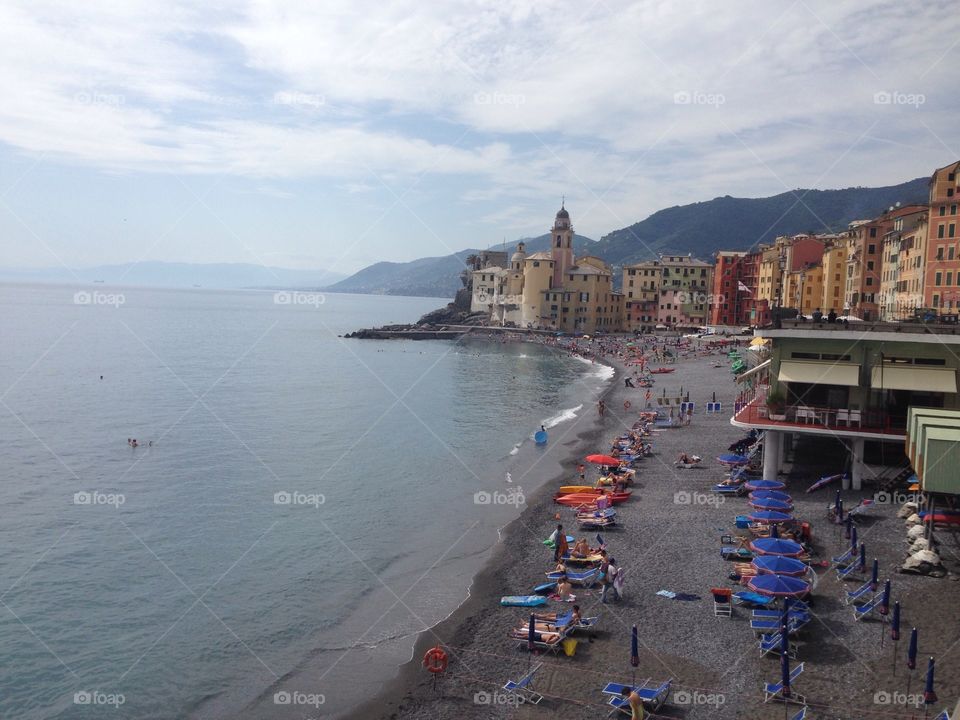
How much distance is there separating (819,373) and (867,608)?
1086cm

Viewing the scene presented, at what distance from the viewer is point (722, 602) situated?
18484mm

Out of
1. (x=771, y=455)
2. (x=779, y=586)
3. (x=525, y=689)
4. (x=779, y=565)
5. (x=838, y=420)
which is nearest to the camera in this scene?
(x=525, y=689)

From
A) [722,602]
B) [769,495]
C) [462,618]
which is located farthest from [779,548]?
[462,618]

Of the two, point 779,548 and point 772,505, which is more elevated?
point 772,505

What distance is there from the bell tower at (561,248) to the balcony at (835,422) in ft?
353

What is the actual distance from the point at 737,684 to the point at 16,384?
71.7 meters

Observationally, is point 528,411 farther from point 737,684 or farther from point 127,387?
point 737,684

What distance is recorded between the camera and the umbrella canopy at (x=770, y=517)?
22828 mm

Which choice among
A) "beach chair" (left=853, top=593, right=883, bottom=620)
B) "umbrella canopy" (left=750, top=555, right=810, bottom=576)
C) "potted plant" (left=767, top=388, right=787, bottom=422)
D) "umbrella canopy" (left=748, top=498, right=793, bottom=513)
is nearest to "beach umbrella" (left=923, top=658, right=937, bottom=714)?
"beach chair" (left=853, top=593, right=883, bottom=620)

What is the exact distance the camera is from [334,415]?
5675cm

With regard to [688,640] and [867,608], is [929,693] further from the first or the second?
[688,640]

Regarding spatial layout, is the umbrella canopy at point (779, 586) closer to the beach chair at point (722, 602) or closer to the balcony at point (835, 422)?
the beach chair at point (722, 602)

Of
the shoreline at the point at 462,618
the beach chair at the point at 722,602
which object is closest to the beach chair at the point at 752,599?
the beach chair at the point at 722,602

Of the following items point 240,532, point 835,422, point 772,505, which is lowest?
point 240,532
